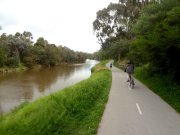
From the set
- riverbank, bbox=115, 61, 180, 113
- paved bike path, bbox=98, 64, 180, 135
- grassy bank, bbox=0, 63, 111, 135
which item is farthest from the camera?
riverbank, bbox=115, 61, 180, 113

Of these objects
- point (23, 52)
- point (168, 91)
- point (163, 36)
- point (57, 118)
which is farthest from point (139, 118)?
point (23, 52)

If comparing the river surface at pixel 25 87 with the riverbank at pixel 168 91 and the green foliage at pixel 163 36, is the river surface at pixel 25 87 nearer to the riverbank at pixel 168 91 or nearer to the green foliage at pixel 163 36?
the riverbank at pixel 168 91

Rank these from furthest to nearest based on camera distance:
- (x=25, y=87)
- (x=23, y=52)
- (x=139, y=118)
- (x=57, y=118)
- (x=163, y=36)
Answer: (x=23, y=52) → (x=25, y=87) → (x=163, y=36) → (x=139, y=118) → (x=57, y=118)

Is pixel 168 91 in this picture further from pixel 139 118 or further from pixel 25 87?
pixel 25 87

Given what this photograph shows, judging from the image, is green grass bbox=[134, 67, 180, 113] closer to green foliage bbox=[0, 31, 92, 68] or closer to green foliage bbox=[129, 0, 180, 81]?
green foliage bbox=[129, 0, 180, 81]

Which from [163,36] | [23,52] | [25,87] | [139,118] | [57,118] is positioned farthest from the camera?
[23,52]

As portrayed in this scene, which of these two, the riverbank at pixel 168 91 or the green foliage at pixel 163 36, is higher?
the green foliage at pixel 163 36

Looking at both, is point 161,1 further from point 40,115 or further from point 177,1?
point 40,115

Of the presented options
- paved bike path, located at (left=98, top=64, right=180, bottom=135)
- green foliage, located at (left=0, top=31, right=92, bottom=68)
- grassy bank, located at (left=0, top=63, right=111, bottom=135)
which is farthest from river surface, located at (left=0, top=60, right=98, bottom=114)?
green foliage, located at (left=0, top=31, right=92, bottom=68)

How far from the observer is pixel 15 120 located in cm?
786

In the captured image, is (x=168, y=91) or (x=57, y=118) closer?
(x=57, y=118)

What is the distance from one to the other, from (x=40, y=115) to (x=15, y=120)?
1022 millimetres

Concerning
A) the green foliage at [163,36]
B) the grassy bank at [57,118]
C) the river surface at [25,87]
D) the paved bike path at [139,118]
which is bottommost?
the river surface at [25,87]

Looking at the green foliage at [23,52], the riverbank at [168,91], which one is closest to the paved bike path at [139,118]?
the riverbank at [168,91]
